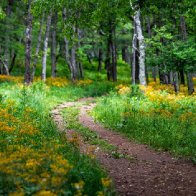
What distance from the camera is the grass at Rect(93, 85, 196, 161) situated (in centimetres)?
1078

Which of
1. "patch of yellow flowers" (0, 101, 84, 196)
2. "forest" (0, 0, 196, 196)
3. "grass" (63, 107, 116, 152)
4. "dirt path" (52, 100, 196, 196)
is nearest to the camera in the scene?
"patch of yellow flowers" (0, 101, 84, 196)

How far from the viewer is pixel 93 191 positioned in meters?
6.02

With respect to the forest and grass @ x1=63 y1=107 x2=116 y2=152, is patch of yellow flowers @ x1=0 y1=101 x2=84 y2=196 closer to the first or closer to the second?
the forest

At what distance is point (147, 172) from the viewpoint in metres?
8.45

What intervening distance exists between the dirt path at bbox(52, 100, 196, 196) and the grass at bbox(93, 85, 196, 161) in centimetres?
56

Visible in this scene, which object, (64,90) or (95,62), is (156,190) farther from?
(95,62)

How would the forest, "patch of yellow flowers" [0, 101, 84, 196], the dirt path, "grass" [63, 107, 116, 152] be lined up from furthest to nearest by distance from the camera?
1. "grass" [63, 107, 116, 152]
2. the dirt path
3. the forest
4. "patch of yellow flowers" [0, 101, 84, 196]

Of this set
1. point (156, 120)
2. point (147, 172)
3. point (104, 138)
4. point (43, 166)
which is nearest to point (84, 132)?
point (104, 138)

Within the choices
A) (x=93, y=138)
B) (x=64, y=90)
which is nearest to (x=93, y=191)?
(x=93, y=138)

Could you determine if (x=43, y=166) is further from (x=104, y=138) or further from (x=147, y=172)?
(x=104, y=138)

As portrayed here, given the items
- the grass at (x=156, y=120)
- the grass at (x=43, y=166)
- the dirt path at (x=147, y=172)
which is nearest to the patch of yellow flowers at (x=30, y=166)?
the grass at (x=43, y=166)

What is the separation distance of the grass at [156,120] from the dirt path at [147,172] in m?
0.56

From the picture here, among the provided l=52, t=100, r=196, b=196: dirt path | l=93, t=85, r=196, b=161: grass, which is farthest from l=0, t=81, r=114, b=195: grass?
l=93, t=85, r=196, b=161: grass

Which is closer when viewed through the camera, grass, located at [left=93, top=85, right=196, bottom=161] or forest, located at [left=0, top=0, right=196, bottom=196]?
forest, located at [left=0, top=0, right=196, bottom=196]
